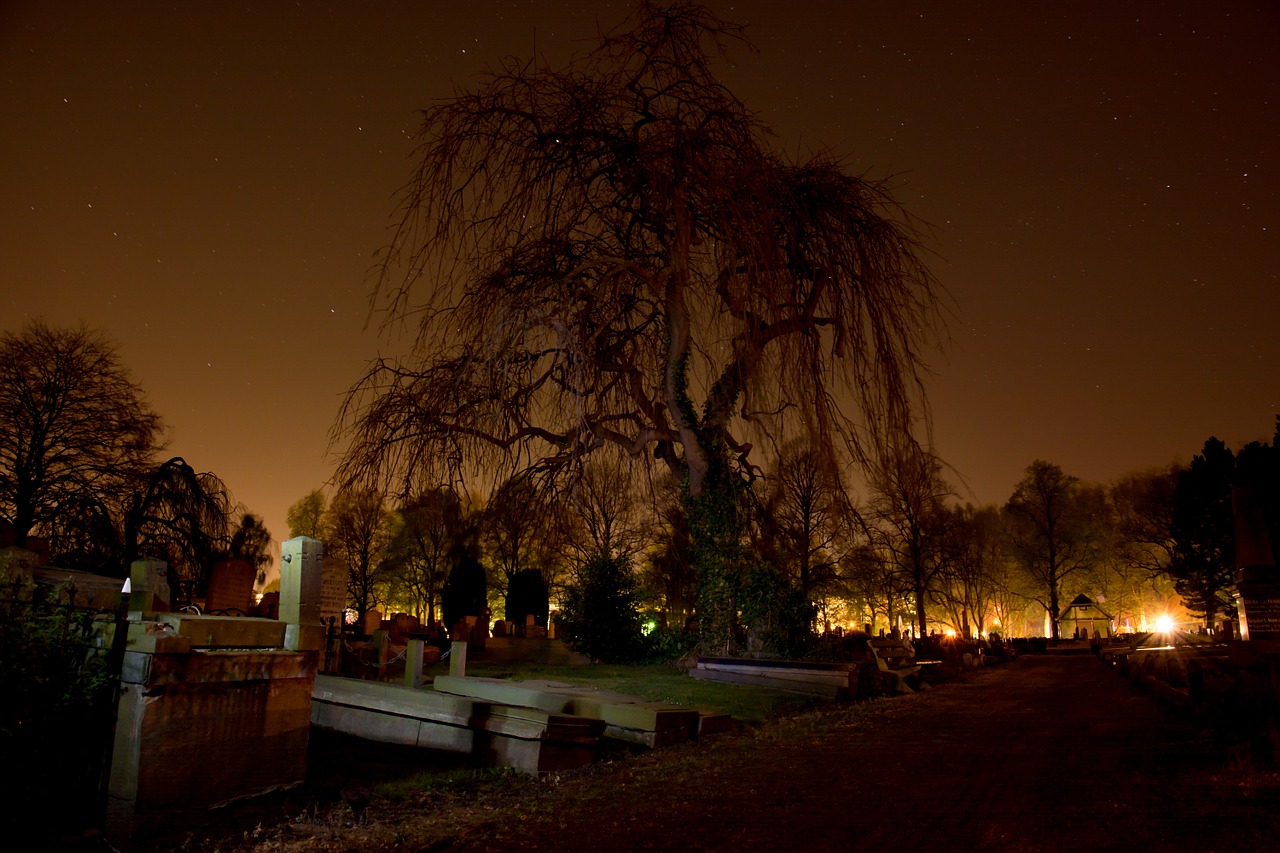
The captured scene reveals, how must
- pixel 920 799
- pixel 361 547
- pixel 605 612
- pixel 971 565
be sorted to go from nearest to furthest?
pixel 920 799, pixel 605 612, pixel 971 565, pixel 361 547

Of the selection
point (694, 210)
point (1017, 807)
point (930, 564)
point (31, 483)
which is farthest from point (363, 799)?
point (930, 564)

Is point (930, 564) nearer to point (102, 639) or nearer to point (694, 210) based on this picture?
point (694, 210)

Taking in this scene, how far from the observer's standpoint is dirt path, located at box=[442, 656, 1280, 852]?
505 cm

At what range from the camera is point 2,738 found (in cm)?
530

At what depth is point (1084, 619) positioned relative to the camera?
6119 centimetres

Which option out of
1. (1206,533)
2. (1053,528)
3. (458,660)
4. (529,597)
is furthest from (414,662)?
(1053,528)

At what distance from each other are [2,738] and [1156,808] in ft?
26.0

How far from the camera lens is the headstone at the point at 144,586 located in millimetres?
6715

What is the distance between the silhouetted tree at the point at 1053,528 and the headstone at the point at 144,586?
60.0 metres

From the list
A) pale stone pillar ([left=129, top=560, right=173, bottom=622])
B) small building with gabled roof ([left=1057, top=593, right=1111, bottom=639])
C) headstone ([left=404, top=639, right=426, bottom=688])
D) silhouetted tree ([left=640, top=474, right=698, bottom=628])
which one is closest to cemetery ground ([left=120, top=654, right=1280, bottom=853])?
headstone ([left=404, top=639, right=426, bottom=688])

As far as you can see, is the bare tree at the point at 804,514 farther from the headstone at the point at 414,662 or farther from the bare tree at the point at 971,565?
the headstone at the point at 414,662

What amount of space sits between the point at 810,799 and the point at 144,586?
19.6 feet

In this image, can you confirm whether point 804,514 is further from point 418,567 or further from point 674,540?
point 418,567

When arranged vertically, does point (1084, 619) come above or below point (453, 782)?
below
